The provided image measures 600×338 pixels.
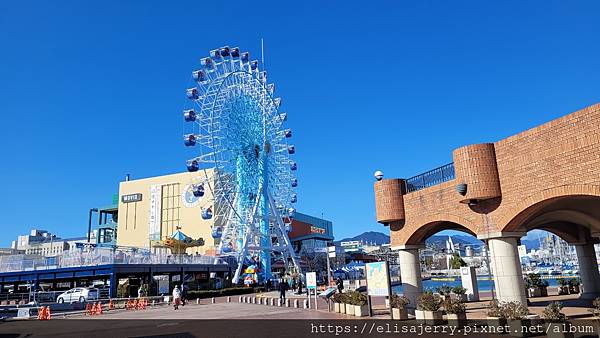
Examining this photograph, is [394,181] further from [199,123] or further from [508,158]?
[199,123]

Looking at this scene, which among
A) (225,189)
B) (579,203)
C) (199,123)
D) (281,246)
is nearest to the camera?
(579,203)

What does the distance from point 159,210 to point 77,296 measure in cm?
5725

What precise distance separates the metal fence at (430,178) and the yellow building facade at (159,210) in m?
73.1

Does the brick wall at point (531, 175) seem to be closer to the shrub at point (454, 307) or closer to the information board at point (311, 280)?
the shrub at point (454, 307)

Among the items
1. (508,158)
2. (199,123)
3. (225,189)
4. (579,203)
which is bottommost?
(579,203)

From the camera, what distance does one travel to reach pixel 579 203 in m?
19.3

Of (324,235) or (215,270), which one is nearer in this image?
(215,270)

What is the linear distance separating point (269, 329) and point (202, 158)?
3280 centimetres

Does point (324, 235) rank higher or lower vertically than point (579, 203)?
higher

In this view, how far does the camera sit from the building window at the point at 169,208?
98.2m

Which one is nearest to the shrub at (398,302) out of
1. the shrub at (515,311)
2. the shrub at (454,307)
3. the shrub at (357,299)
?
the shrub at (357,299)

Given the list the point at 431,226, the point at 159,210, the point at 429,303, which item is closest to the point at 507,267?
the point at 429,303

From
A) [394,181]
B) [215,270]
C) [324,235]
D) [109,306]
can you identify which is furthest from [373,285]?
[324,235]

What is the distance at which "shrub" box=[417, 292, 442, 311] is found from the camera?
664 inches
